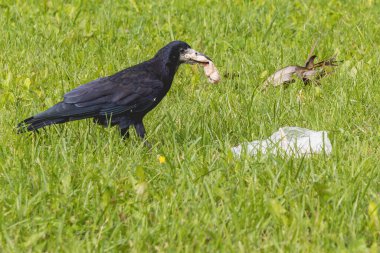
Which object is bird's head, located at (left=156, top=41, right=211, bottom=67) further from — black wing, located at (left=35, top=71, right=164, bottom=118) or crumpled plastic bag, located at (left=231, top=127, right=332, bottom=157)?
crumpled plastic bag, located at (left=231, top=127, right=332, bottom=157)

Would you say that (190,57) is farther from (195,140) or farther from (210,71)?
(195,140)

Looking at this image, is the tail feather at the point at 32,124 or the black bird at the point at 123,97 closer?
the tail feather at the point at 32,124

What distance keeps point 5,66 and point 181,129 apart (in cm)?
208

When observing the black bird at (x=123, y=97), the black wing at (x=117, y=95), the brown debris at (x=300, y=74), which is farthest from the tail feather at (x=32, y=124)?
the brown debris at (x=300, y=74)

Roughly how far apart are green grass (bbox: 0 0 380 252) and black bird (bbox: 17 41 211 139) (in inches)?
5.3

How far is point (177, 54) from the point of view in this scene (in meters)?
5.93

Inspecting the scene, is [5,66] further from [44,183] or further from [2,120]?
[44,183]

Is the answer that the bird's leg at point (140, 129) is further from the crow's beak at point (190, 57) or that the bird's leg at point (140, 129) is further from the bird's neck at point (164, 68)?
the crow's beak at point (190, 57)

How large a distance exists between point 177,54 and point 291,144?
1.21 metres

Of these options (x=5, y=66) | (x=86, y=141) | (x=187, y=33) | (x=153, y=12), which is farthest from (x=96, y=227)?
(x=153, y=12)

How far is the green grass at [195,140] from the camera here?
3.97 metres

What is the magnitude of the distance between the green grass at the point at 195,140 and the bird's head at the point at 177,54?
36 cm

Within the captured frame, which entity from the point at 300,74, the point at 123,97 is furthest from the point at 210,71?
the point at 123,97

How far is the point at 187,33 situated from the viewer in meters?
8.32
